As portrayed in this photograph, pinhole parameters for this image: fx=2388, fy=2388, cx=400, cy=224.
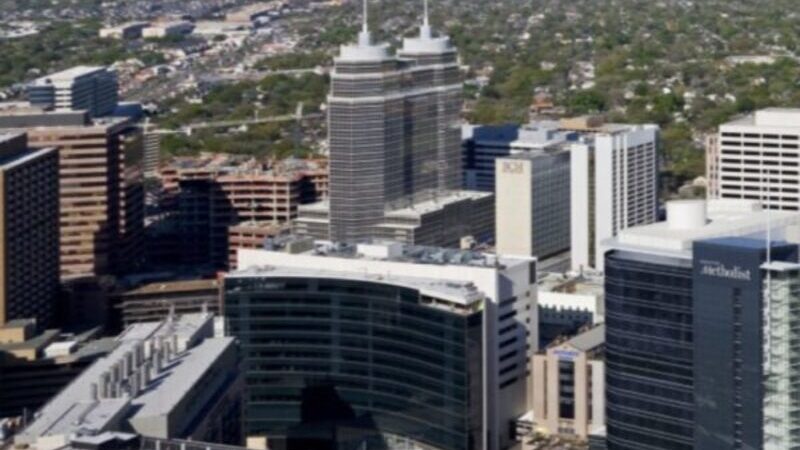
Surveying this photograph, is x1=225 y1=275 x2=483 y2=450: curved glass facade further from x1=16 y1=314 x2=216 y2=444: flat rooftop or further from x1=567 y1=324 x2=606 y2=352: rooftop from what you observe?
x1=16 y1=314 x2=216 y2=444: flat rooftop

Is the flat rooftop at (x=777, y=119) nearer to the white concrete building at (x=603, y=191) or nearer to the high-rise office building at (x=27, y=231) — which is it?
the white concrete building at (x=603, y=191)

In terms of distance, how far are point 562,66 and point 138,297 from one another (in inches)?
1444

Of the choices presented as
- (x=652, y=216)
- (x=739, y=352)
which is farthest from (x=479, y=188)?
(x=739, y=352)

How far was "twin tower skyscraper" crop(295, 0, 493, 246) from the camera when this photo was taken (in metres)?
38.1

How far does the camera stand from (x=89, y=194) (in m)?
40.6

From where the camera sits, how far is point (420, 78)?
4003cm

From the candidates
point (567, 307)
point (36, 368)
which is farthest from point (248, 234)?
point (36, 368)

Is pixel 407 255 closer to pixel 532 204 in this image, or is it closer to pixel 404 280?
pixel 404 280

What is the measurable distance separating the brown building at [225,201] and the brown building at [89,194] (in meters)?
2.06

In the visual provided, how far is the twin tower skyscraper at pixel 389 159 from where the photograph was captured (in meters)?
38.1

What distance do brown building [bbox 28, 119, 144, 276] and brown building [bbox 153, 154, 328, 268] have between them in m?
2.06

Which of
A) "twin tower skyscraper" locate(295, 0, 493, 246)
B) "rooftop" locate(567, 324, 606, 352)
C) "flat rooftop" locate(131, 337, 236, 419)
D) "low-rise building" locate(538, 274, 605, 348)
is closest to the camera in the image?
"flat rooftop" locate(131, 337, 236, 419)

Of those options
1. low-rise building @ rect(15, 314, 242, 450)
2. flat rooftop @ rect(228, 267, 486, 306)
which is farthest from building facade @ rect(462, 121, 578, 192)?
low-rise building @ rect(15, 314, 242, 450)

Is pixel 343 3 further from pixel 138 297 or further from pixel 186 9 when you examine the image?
pixel 138 297
